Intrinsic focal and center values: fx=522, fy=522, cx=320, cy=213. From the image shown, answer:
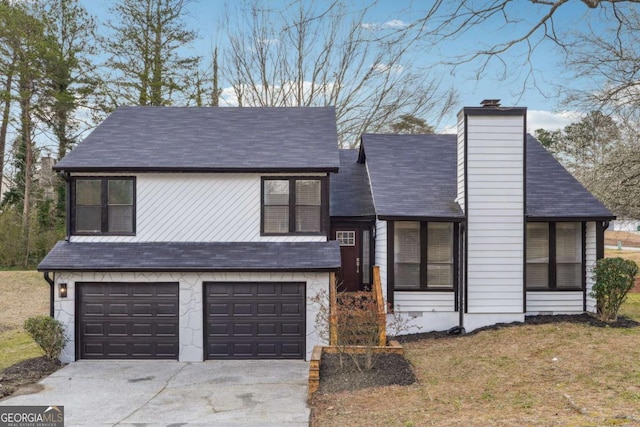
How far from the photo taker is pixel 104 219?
1232 cm

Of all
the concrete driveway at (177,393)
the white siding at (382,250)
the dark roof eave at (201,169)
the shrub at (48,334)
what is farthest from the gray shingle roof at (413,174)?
the shrub at (48,334)

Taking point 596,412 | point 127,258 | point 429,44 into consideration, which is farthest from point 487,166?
point 127,258

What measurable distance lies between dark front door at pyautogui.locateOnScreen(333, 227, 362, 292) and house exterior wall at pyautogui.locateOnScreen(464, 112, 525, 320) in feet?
10.3

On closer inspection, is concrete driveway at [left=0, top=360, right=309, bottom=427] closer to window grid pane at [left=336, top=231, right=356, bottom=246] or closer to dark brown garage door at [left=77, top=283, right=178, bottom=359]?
dark brown garage door at [left=77, top=283, right=178, bottom=359]

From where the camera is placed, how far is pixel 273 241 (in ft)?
40.2

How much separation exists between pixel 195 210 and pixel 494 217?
705 centimetres

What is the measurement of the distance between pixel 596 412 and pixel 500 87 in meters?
4.46

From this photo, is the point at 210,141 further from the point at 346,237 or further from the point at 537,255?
the point at 537,255

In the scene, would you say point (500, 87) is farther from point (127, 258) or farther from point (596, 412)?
point (127, 258)

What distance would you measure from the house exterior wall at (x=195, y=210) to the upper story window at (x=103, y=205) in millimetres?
167

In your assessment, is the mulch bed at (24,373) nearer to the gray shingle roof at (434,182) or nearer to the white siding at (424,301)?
the white siding at (424,301)

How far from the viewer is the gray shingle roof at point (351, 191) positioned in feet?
46.6

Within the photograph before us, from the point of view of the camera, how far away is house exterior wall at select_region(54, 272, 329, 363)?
11.5 m

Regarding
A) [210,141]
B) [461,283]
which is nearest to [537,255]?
[461,283]
